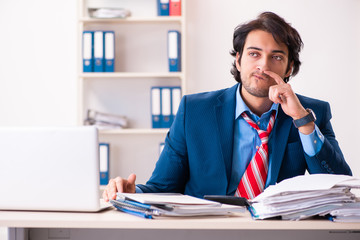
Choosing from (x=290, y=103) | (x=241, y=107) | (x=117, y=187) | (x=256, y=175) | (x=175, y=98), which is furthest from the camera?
(x=175, y=98)

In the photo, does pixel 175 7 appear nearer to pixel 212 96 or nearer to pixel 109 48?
pixel 109 48

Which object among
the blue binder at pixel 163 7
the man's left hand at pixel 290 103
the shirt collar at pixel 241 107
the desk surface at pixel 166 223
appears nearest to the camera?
the desk surface at pixel 166 223

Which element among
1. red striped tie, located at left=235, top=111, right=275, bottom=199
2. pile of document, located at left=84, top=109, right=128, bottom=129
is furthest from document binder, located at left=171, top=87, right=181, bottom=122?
red striped tie, located at left=235, top=111, right=275, bottom=199

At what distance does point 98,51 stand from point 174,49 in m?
0.57

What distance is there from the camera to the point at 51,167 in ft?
3.92

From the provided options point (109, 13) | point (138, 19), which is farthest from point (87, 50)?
point (138, 19)

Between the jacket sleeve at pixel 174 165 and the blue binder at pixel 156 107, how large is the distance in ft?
5.46

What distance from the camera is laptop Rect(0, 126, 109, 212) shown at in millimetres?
1181

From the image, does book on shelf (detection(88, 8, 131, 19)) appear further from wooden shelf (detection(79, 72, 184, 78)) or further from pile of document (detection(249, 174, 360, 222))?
pile of document (detection(249, 174, 360, 222))

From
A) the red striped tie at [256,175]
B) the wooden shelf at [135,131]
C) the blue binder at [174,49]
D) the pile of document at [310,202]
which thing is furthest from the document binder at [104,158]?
the pile of document at [310,202]

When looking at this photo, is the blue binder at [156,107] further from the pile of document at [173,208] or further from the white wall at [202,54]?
the pile of document at [173,208]

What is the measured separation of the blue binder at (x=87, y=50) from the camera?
142 inches

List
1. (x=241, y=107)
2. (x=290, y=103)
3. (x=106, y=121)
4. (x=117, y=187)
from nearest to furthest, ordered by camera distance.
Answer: (x=117, y=187) < (x=290, y=103) < (x=241, y=107) < (x=106, y=121)

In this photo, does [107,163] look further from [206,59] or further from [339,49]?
[339,49]
